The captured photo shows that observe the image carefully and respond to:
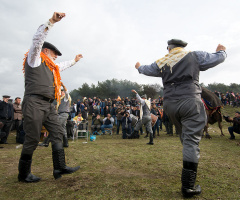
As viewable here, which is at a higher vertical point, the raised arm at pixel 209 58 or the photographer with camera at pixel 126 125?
the raised arm at pixel 209 58

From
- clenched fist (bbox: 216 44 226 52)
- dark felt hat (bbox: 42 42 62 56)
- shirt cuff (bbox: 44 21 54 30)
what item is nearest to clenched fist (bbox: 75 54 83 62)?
dark felt hat (bbox: 42 42 62 56)

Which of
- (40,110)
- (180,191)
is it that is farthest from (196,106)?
(40,110)

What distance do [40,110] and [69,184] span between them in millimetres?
1231

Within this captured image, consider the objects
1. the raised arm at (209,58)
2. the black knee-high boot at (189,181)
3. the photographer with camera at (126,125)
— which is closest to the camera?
the black knee-high boot at (189,181)

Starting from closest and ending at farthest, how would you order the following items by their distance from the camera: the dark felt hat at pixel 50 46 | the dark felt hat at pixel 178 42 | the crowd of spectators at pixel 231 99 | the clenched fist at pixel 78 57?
the dark felt hat at pixel 178 42, the dark felt hat at pixel 50 46, the clenched fist at pixel 78 57, the crowd of spectators at pixel 231 99

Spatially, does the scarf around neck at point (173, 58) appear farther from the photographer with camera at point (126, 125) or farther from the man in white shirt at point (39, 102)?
the photographer with camera at point (126, 125)

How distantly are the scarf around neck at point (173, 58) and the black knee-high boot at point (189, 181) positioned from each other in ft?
4.56

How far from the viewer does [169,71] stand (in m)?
2.66

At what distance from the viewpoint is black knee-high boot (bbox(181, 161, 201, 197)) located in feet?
7.28

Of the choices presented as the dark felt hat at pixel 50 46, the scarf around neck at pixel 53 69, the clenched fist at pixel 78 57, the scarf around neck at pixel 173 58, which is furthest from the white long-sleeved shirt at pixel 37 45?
the scarf around neck at pixel 173 58

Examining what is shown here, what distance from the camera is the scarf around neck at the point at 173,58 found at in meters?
2.62

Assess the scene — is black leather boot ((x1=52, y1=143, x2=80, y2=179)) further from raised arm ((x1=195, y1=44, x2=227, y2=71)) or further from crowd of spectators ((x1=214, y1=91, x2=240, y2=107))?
crowd of spectators ((x1=214, y1=91, x2=240, y2=107))

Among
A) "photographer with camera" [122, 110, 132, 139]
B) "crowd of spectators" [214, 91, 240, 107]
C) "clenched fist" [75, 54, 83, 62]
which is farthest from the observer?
"crowd of spectators" [214, 91, 240, 107]

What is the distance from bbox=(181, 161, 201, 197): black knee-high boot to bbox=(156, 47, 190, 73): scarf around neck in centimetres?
139
